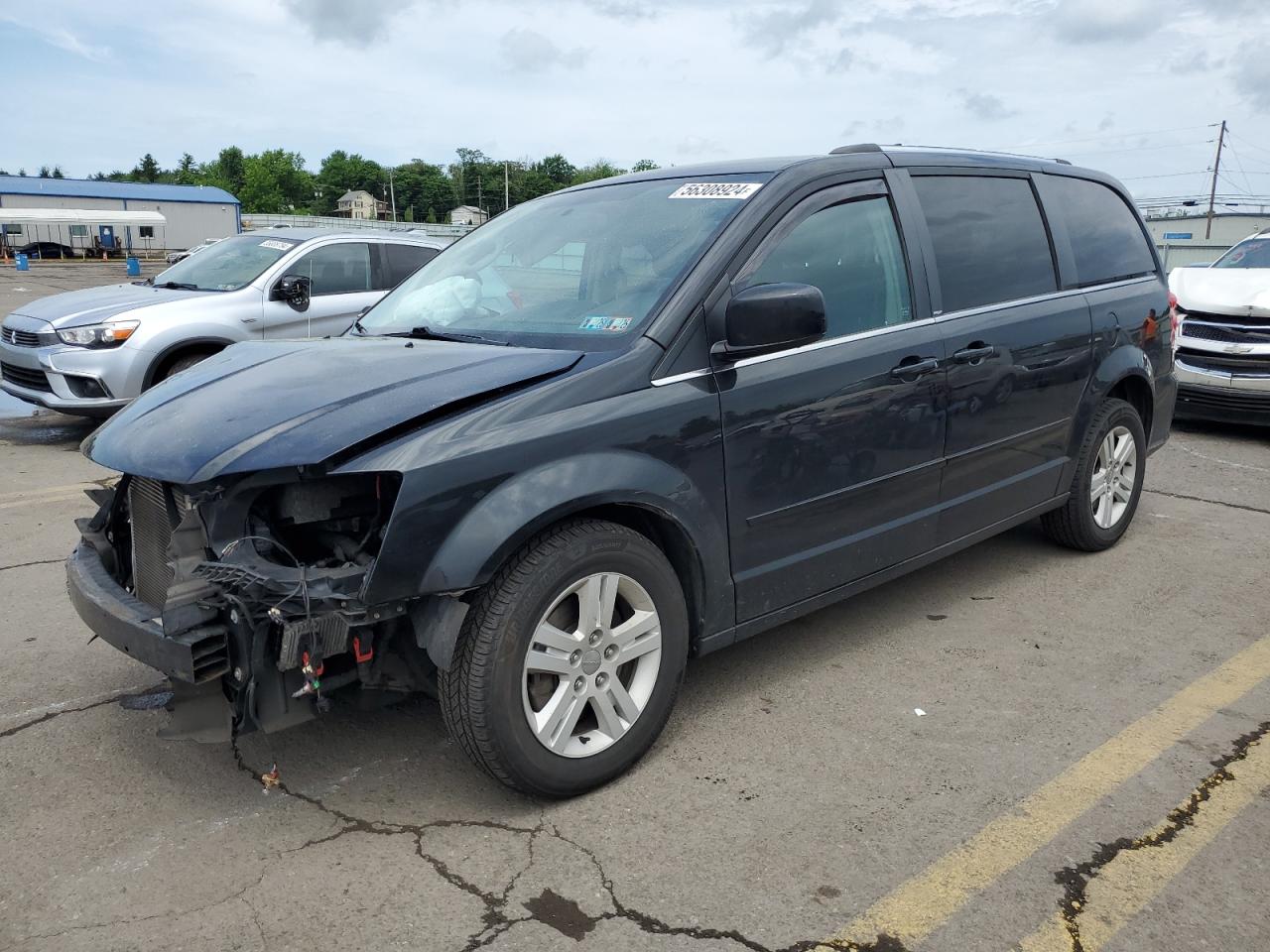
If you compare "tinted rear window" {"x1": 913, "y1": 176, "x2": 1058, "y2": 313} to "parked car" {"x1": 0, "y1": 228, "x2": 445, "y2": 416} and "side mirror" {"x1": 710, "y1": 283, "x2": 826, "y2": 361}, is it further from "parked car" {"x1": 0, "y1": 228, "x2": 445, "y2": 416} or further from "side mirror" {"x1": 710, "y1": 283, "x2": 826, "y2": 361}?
"parked car" {"x1": 0, "y1": 228, "x2": 445, "y2": 416}

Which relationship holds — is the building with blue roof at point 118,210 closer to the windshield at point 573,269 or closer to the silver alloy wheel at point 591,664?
the windshield at point 573,269

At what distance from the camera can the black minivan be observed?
263 cm

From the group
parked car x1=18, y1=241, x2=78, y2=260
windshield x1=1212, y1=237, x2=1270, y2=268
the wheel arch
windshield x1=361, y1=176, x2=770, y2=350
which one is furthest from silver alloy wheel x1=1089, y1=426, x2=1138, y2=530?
parked car x1=18, y1=241, x2=78, y2=260

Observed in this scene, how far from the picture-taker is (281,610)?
2523mm

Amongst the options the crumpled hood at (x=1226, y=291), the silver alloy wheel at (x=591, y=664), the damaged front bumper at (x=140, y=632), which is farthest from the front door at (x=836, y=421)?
the crumpled hood at (x=1226, y=291)

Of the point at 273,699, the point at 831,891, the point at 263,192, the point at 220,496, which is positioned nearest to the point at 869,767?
the point at 831,891

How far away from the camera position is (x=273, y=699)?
2.61 metres

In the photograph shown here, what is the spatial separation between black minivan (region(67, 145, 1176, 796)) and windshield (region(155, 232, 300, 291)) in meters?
4.78

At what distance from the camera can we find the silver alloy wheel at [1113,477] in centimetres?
500

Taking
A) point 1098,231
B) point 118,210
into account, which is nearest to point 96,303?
point 1098,231

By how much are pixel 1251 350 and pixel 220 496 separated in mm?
7858

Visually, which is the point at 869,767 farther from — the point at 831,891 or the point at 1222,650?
the point at 1222,650

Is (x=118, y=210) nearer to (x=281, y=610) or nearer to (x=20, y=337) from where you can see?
(x=20, y=337)

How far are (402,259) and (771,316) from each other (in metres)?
6.73
